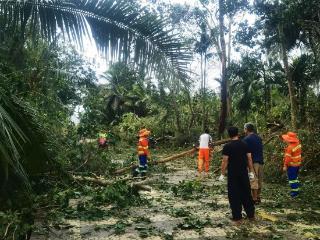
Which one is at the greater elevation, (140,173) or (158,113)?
(158,113)

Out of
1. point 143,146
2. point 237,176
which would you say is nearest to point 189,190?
point 143,146

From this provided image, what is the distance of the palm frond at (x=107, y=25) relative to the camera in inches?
155

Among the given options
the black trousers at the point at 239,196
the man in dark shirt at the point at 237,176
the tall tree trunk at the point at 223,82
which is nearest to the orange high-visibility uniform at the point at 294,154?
the man in dark shirt at the point at 237,176

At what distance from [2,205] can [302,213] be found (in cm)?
516

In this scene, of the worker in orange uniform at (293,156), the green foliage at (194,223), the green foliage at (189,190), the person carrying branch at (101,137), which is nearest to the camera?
the green foliage at (194,223)

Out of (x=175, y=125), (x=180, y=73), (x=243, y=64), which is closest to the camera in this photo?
(x=180, y=73)

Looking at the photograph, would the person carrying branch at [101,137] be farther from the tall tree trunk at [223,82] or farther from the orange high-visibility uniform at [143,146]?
the tall tree trunk at [223,82]

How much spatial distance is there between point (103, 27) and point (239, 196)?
350 centimetres

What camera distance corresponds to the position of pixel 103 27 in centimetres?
405

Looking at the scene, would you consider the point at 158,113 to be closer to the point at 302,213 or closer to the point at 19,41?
the point at 302,213

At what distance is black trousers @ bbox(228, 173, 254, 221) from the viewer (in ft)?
20.1

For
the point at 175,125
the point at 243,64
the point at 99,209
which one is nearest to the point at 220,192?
the point at 99,209

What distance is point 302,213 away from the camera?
7.01 meters

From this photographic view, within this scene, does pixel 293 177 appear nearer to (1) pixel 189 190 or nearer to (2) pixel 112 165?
(1) pixel 189 190
